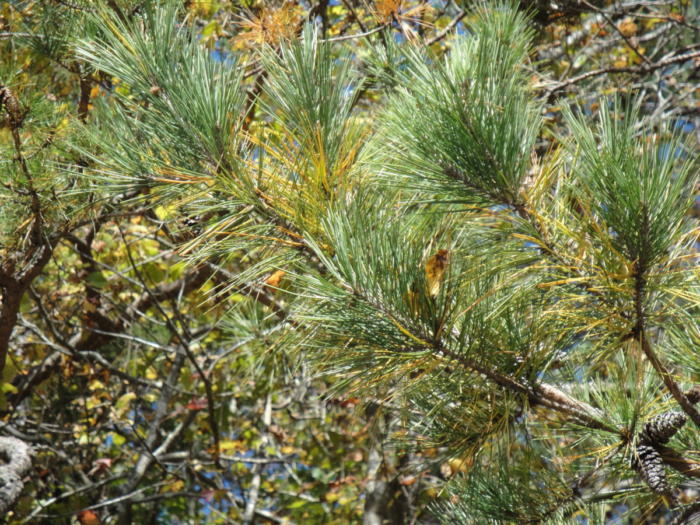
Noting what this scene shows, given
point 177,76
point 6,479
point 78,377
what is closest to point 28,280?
point 6,479

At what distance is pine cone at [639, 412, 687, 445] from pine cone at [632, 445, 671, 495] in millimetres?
19

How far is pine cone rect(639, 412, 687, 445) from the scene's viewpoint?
1.39 meters

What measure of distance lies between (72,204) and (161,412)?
196 centimetres

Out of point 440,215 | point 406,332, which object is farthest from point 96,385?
point 406,332

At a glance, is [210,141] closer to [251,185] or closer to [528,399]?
[251,185]

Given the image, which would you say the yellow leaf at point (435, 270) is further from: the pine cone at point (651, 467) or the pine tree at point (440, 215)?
the pine cone at point (651, 467)

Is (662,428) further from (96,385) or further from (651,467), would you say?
(96,385)

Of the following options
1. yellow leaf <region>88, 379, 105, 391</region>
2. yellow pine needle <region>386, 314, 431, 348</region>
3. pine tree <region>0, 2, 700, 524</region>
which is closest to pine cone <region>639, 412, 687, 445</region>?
pine tree <region>0, 2, 700, 524</region>

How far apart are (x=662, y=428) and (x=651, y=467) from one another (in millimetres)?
82

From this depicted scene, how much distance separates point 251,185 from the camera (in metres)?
1.30

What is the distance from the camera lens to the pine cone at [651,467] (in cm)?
135

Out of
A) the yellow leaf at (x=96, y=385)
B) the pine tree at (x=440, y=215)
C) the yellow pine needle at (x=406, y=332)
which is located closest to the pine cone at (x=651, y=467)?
the pine tree at (x=440, y=215)

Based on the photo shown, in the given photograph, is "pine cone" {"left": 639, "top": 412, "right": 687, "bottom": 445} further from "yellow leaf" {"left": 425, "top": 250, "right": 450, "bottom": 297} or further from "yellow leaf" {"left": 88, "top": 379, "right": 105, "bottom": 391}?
"yellow leaf" {"left": 88, "top": 379, "right": 105, "bottom": 391}

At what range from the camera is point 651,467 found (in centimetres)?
139
